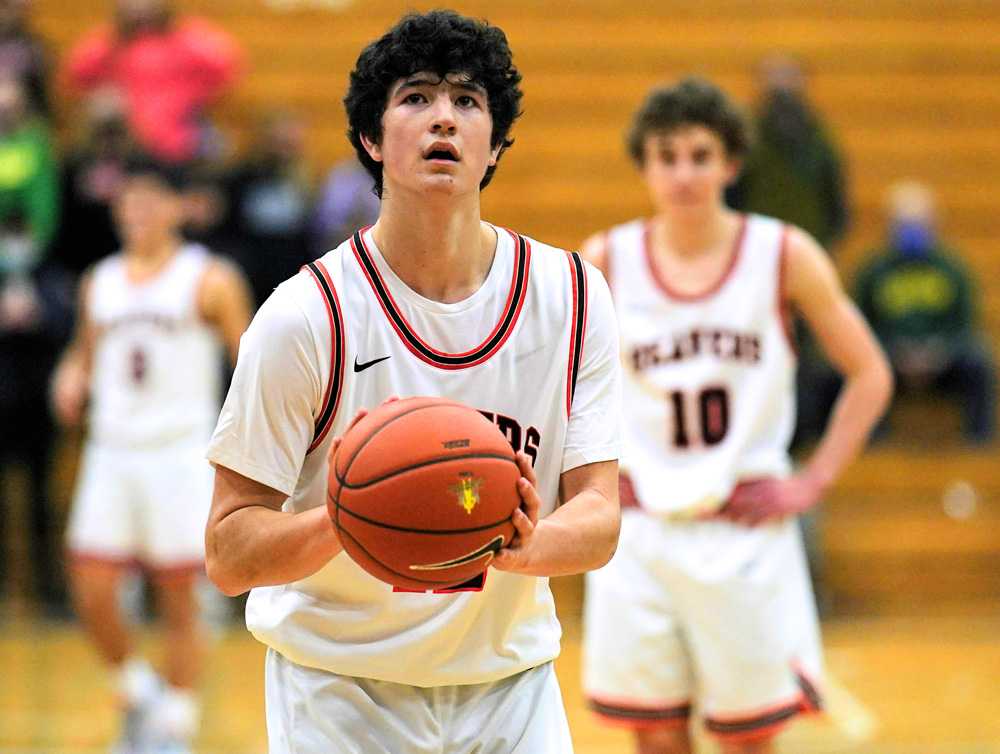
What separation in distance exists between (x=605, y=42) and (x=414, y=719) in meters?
8.58

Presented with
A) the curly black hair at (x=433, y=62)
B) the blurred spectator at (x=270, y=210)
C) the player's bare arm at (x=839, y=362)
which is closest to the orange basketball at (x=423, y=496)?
the curly black hair at (x=433, y=62)

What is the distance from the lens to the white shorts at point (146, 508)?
23.2 ft

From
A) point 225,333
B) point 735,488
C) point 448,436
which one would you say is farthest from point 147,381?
point 448,436

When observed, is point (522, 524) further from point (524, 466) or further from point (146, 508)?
point (146, 508)

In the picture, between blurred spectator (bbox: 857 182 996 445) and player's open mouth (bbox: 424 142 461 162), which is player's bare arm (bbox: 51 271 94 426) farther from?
blurred spectator (bbox: 857 182 996 445)

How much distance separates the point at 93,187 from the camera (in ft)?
30.8

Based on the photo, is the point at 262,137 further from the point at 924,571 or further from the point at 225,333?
the point at 924,571

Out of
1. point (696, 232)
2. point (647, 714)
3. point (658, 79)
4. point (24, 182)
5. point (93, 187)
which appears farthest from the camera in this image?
point (658, 79)

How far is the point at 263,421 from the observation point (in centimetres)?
288

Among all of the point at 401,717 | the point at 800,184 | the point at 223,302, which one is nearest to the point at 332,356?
the point at 401,717

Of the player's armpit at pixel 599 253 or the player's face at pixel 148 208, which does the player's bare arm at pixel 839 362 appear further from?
the player's face at pixel 148 208

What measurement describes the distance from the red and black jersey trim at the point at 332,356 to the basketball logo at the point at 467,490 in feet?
1.44

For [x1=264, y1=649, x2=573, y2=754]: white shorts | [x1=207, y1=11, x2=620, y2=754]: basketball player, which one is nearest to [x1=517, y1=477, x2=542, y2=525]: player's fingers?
[x1=207, y1=11, x2=620, y2=754]: basketball player

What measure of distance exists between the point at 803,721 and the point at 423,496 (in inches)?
215
